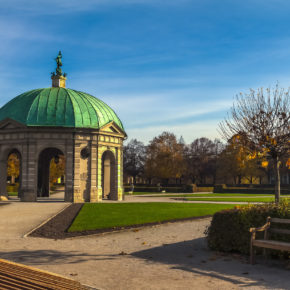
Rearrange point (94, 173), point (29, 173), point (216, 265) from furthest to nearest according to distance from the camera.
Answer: point (94, 173) < point (29, 173) < point (216, 265)

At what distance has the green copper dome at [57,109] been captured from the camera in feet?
116

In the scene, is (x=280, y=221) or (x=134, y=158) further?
(x=134, y=158)

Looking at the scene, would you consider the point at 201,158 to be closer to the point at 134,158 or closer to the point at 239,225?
the point at 134,158

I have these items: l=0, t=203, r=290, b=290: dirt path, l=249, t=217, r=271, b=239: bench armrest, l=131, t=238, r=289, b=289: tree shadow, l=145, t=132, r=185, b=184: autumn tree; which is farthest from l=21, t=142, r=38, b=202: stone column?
l=145, t=132, r=185, b=184: autumn tree

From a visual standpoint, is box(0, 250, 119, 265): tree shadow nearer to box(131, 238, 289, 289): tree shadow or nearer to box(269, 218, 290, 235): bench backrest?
box(131, 238, 289, 289): tree shadow

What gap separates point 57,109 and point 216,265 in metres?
29.0

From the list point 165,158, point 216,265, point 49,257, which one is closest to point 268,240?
point 216,265

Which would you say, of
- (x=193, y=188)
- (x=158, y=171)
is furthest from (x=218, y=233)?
(x=158, y=171)

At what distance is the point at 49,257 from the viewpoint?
10430mm

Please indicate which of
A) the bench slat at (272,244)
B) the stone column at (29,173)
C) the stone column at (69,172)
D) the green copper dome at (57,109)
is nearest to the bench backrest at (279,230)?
the bench slat at (272,244)

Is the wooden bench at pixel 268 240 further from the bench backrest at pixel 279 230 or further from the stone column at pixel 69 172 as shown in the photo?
the stone column at pixel 69 172

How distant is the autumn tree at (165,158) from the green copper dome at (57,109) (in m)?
36.1

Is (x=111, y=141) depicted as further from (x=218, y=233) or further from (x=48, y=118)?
(x=218, y=233)

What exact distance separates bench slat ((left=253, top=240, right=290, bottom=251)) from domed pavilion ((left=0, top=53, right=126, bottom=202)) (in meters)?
26.5
